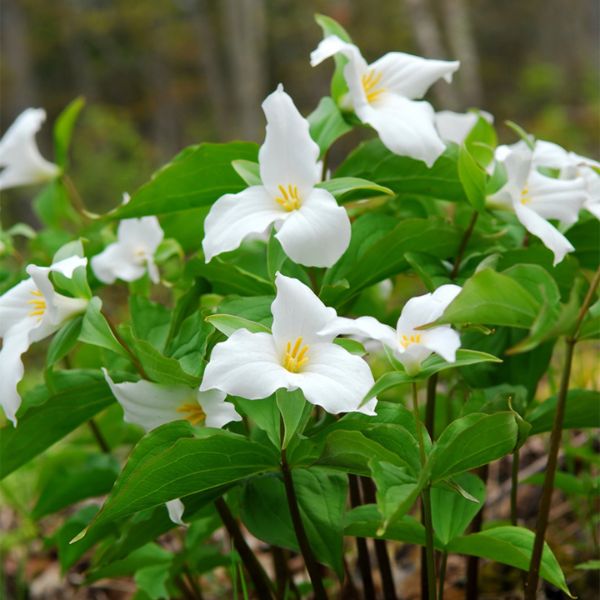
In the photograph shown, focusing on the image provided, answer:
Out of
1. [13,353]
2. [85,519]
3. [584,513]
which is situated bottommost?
[584,513]

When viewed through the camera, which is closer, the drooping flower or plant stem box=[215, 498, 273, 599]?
the drooping flower

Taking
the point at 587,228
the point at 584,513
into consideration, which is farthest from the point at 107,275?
the point at 584,513

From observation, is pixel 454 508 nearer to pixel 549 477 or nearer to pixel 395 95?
pixel 549 477

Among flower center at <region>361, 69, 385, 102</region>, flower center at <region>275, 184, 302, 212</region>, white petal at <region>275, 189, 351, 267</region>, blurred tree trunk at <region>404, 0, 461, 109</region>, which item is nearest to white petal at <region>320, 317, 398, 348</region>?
white petal at <region>275, 189, 351, 267</region>

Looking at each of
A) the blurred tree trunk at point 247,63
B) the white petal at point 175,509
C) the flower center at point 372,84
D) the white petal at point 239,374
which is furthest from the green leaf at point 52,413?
the blurred tree trunk at point 247,63

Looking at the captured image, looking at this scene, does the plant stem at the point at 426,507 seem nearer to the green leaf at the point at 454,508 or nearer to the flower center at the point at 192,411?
the green leaf at the point at 454,508

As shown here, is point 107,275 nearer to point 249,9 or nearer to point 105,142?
point 249,9

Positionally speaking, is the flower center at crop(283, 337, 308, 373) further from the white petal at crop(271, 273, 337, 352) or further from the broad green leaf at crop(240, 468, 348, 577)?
the broad green leaf at crop(240, 468, 348, 577)
